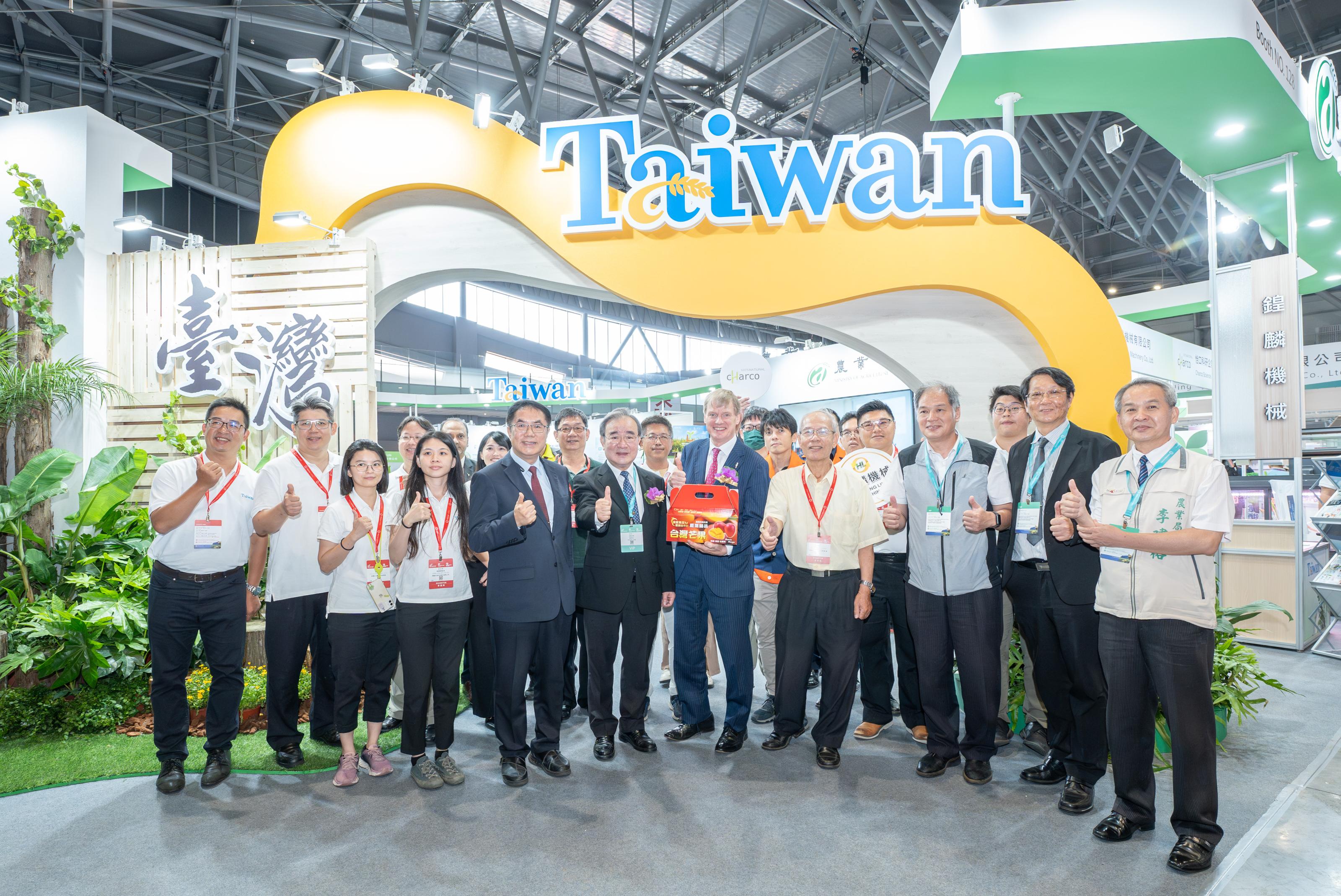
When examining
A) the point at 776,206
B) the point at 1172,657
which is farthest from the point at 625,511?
the point at 776,206

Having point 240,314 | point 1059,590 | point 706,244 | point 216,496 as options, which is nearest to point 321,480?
point 216,496

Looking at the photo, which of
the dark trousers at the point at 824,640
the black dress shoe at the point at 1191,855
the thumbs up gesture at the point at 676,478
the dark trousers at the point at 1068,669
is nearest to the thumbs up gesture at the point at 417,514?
the thumbs up gesture at the point at 676,478

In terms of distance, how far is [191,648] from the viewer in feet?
10.8

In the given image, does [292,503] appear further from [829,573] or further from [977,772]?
[977,772]

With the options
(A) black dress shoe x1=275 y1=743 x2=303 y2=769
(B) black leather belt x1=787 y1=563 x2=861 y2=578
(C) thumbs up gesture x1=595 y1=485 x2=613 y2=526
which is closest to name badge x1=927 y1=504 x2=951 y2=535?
(B) black leather belt x1=787 y1=563 x2=861 y2=578

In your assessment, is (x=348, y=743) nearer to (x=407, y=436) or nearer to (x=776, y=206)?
(x=407, y=436)

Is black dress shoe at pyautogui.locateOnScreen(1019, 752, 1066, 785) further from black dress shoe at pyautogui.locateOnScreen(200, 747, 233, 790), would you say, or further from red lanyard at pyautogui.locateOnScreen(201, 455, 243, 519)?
red lanyard at pyautogui.locateOnScreen(201, 455, 243, 519)

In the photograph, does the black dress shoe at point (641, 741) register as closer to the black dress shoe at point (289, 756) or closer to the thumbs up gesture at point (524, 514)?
the thumbs up gesture at point (524, 514)

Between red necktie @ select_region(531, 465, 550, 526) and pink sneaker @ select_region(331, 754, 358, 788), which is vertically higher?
red necktie @ select_region(531, 465, 550, 526)

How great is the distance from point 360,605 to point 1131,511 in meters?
3.08

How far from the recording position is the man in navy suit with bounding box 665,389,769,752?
3670 mm

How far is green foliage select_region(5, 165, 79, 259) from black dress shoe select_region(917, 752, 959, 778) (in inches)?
256

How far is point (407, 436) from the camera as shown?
12.6ft

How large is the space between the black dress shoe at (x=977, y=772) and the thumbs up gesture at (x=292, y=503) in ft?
10.3
